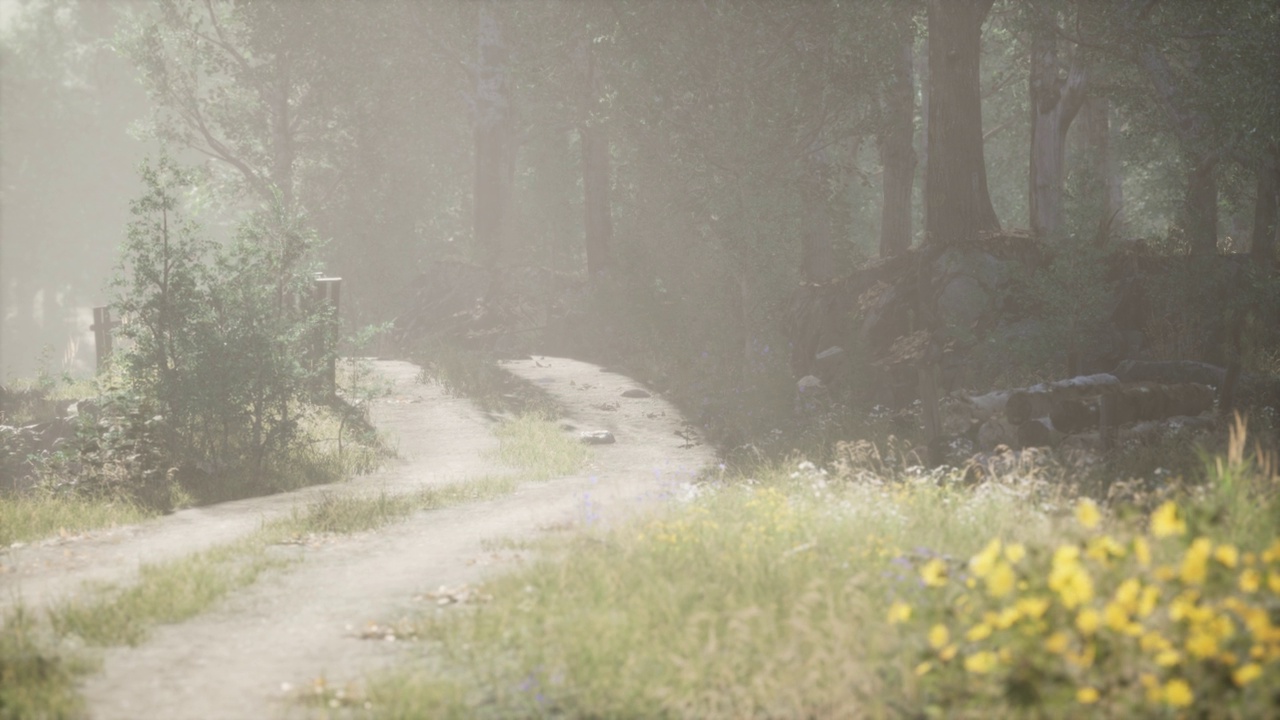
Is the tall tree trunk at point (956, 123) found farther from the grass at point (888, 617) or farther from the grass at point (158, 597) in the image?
the grass at point (158, 597)

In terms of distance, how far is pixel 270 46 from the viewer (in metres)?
35.9

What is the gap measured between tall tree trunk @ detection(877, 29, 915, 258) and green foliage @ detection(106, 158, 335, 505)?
12.3 meters

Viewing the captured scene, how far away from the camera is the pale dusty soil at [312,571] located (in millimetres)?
6375

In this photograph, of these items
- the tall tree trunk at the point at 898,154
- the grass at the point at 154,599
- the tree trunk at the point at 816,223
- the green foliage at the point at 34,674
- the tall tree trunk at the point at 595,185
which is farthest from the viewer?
the tall tree trunk at the point at 595,185

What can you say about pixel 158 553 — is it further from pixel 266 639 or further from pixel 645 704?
pixel 645 704

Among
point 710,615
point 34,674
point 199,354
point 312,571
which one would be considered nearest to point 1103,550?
point 710,615

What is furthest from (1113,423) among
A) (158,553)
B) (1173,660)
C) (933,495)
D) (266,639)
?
(158,553)

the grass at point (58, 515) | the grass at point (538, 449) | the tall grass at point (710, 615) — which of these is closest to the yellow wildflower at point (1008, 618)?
the tall grass at point (710, 615)

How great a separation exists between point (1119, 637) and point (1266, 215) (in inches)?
564

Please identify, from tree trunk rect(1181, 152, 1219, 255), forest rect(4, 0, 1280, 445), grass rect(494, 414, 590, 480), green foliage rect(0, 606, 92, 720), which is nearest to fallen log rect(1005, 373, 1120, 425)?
forest rect(4, 0, 1280, 445)

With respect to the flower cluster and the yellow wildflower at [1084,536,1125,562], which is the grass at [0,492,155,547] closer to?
the flower cluster

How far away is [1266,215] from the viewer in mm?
16719

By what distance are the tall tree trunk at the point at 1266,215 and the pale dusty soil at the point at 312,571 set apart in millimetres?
9075

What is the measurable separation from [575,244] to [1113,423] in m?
36.4
